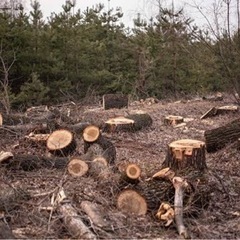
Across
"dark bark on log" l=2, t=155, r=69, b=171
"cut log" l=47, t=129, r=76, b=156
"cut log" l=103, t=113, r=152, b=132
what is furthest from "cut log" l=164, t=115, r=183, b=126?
"dark bark on log" l=2, t=155, r=69, b=171

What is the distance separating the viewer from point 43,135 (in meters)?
7.99

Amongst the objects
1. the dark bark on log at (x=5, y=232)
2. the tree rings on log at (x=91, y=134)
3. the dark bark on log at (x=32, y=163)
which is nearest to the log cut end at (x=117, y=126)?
the tree rings on log at (x=91, y=134)

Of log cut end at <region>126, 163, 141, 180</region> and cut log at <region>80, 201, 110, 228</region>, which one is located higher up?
log cut end at <region>126, 163, 141, 180</region>

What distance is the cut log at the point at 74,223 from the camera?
4.04 meters

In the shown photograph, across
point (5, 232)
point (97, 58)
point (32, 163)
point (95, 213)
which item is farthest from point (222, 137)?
point (97, 58)

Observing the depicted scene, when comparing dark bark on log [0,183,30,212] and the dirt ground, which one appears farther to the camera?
dark bark on log [0,183,30,212]

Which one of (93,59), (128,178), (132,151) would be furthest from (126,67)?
(128,178)

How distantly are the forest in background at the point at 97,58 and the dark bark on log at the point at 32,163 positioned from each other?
32.8ft

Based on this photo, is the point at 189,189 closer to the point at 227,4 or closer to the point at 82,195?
the point at 82,195

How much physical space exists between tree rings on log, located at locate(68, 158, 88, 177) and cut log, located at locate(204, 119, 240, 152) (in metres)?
3.01

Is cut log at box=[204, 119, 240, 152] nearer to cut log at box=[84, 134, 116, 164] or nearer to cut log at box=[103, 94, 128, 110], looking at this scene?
cut log at box=[84, 134, 116, 164]

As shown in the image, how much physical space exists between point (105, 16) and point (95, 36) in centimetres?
151

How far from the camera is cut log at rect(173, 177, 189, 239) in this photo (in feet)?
14.2

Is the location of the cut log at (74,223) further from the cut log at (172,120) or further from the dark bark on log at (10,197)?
the cut log at (172,120)
